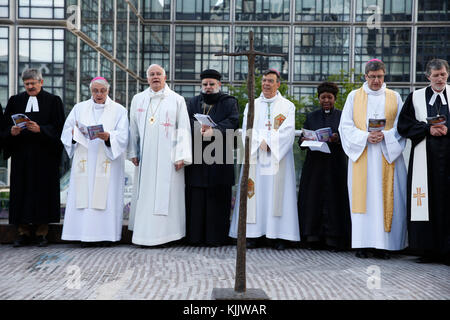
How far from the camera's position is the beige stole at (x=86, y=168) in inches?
265

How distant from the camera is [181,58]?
47.2m

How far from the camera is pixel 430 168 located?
588 centimetres

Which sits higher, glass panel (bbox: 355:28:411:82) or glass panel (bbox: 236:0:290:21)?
glass panel (bbox: 236:0:290:21)

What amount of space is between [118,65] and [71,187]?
31.2 m

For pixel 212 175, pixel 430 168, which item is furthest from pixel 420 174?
pixel 212 175

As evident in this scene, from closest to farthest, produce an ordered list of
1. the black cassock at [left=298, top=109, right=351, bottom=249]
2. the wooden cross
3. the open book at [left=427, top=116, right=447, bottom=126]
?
1. the wooden cross
2. the open book at [left=427, top=116, right=447, bottom=126]
3. the black cassock at [left=298, top=109, right=351, bottom=249]

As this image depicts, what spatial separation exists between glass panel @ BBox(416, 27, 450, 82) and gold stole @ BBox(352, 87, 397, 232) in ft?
138

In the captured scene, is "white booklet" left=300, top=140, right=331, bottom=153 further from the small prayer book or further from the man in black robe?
the man in black robe

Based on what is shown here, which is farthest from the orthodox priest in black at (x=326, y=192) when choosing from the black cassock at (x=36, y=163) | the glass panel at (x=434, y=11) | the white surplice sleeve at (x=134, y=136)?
the glass panel at (x=434, y=11)

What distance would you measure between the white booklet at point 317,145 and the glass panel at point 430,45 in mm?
42363

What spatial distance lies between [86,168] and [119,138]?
22.0 inches

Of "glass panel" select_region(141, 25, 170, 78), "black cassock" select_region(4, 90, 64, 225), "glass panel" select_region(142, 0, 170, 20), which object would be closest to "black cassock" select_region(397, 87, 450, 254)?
"black cassock" select_region(4, 90, 64, 225)

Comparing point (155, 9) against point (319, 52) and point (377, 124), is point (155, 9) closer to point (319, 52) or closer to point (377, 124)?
point (319, 52)

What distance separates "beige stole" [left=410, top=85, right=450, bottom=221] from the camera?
5.82 metres
